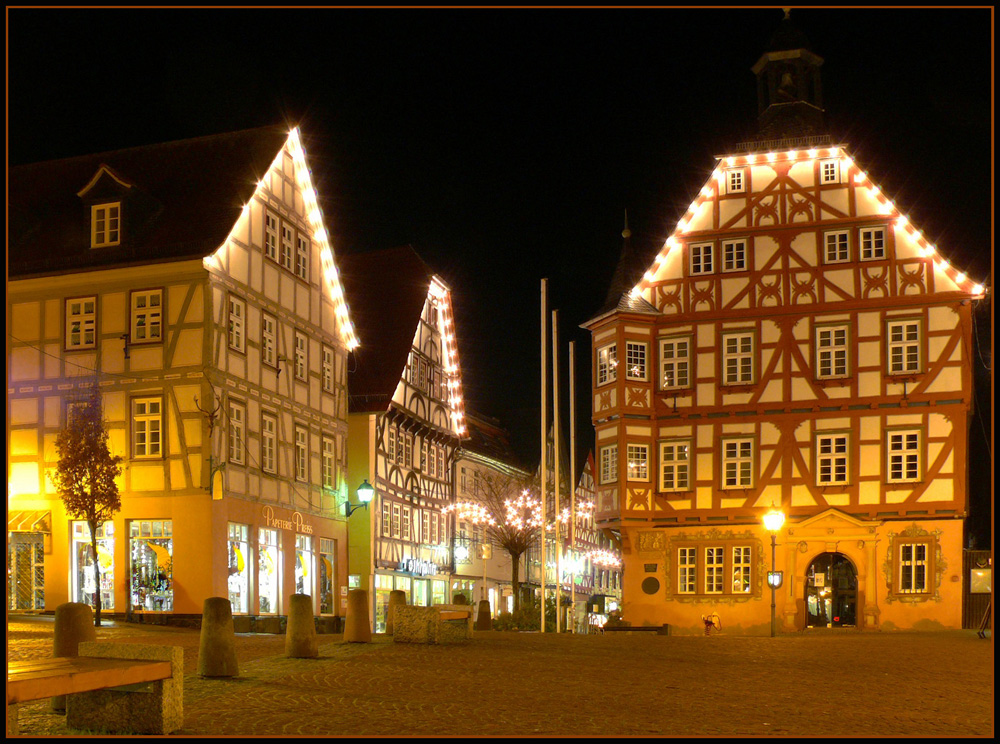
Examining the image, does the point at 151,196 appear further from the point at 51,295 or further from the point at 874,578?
the point at 874,578

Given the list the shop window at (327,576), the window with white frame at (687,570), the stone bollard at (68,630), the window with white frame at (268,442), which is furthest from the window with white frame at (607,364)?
the stone bollard at (68,630)

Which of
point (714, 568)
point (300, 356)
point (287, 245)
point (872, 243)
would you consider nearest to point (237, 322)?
point (287, 245)

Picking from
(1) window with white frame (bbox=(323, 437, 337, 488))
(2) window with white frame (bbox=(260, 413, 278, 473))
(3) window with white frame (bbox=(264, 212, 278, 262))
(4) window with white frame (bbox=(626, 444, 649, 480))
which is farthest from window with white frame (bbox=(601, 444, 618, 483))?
(3) window with white frame (bbox=(264, 212, 278, 262))

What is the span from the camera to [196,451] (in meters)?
32.2

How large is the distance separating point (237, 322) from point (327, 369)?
22.8 feet

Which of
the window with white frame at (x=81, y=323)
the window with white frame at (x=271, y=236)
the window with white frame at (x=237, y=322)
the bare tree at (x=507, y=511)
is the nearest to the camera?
the window with white frame at (x=81, y=323)

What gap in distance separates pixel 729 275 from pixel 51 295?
19791 millimetres

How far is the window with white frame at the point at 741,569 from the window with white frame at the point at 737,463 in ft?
6.34

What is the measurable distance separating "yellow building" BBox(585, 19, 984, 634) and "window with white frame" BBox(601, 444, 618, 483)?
0.29ft

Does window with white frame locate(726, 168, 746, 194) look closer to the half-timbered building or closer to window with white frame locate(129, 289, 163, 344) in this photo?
the half-timbered building

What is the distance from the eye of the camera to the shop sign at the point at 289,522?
116 ft

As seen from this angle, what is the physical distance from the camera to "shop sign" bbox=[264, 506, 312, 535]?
35.3 m

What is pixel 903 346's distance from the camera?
130 ft

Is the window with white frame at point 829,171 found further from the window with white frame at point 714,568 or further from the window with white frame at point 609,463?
the window with white frame at point 714,568
